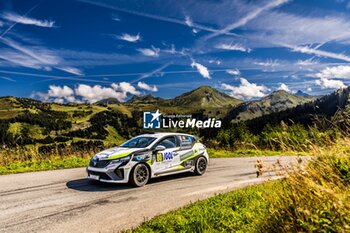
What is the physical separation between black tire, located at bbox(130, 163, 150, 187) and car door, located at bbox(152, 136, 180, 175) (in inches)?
15.6

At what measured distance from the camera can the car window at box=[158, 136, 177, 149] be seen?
38.6ft

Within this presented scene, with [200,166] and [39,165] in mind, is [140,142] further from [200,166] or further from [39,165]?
[39,165]

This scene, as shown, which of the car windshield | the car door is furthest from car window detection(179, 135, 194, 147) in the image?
the car windshield

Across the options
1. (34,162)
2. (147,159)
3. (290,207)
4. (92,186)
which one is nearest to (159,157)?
(147,159)

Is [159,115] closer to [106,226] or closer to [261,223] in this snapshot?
[106,226]

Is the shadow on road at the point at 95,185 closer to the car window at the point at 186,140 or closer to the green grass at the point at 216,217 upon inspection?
the car window at the point at 186,140

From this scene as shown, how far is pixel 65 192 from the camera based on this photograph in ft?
31.3

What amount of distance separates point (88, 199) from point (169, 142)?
13.8ft

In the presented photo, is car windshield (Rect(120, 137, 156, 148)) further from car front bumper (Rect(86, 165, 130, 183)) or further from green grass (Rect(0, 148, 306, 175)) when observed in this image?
green grass (Rect(0, 148, 306, 175))

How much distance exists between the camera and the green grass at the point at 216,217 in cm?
575

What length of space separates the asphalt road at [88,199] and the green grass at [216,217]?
0.64m

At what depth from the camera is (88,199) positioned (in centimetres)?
878

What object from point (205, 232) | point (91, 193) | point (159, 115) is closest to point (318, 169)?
point (205, 232)

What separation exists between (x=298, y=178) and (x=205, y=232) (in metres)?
1.99
